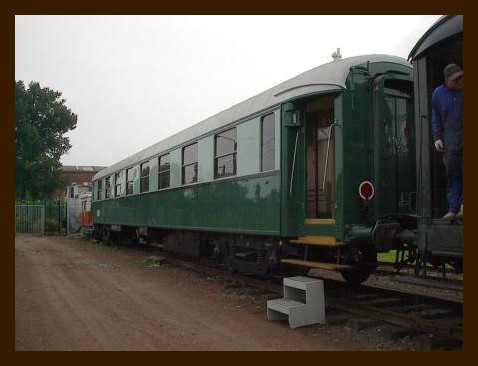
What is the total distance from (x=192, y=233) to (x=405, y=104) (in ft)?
19.5

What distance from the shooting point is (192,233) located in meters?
11.6

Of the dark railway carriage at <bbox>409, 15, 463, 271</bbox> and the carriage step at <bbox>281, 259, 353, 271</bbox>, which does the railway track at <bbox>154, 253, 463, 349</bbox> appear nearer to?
the carriage step at <bbox>281, 259, 353, 271</bbox>

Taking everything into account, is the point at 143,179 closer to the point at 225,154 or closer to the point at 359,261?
the point at 225,154

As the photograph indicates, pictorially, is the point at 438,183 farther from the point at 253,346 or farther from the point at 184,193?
the point at 184,193

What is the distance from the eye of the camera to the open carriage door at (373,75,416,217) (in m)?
7.11

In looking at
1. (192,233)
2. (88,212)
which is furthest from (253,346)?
(88,212)

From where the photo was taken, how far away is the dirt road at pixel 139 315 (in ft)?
18.4

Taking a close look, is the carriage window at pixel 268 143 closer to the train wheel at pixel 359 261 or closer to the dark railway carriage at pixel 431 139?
the train wheel at pixel 359 261

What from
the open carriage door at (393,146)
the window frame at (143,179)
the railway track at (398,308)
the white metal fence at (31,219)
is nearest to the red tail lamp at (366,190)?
the open carriage door at (393,146)

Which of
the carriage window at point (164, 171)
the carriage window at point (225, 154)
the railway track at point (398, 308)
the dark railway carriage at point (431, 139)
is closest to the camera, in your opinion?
the dark railway carriage at point (431, 139)

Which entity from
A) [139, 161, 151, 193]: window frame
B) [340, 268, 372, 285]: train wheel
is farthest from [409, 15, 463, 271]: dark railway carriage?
[139, 161, 151, 193]: window frame

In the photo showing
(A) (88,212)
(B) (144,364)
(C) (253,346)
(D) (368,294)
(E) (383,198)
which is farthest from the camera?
(A) (88,212)

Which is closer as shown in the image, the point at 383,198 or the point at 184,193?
the point at 383,198

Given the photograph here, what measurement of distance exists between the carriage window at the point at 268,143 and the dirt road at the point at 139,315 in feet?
7.44
